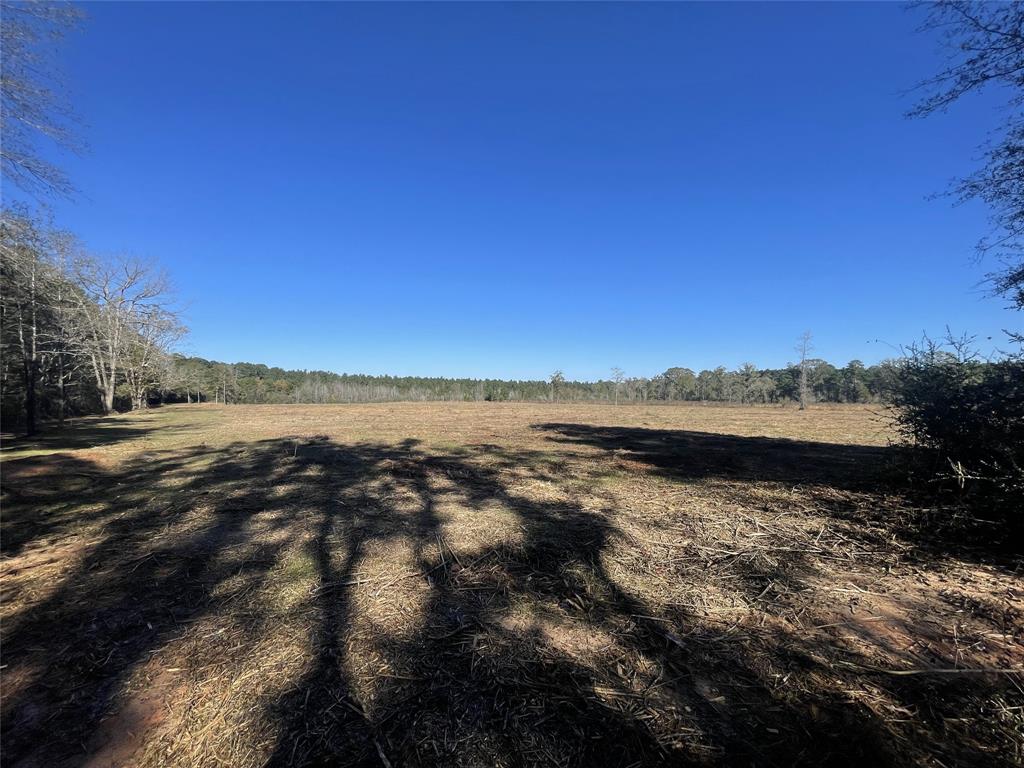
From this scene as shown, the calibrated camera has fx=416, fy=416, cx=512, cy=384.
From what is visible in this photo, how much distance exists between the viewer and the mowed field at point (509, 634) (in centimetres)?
186

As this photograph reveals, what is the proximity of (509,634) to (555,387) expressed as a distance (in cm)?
9247

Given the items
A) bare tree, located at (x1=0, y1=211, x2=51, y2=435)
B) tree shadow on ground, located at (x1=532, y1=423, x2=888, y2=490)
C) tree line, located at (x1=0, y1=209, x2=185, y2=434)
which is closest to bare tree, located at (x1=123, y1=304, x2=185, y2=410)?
tree line, located at (x1=0, y1=209, x2=185, y2=434)

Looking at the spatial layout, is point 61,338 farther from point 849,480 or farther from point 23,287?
point 849,480

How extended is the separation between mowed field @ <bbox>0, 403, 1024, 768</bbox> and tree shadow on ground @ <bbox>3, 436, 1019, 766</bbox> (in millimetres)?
14

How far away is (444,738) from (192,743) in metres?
1.14

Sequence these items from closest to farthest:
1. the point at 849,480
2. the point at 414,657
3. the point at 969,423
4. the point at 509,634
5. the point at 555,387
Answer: the point at 414,657, the point at 509,634, the point at 969,423, the point at 849,480, the point at 555,387

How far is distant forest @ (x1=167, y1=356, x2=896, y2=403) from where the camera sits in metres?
71.0

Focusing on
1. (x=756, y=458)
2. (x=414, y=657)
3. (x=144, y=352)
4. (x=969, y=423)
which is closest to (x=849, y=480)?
(x=969, y=423)

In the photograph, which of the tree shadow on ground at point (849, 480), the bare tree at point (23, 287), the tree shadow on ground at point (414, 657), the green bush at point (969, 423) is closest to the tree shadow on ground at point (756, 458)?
the tree shadow on ground at point (849, 480)

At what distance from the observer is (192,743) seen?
188 cm

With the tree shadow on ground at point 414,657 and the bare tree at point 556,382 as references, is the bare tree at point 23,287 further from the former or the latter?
the bare tree at point 556,382

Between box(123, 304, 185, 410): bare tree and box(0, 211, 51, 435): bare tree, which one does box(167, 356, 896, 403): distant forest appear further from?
box(0, 211, 51, 435): bare tree

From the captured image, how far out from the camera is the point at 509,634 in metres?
2.63

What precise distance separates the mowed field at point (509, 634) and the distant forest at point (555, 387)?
64248 millimetres
